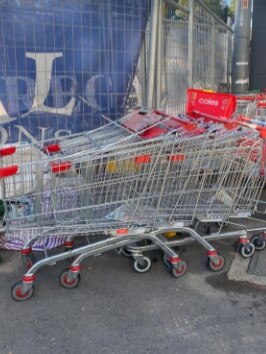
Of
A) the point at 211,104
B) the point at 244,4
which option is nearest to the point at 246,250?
the point at 211,104

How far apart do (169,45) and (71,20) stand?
1.46 m

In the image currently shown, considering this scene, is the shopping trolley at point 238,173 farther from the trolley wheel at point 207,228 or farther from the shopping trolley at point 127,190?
the trolley wheel at point 207,228

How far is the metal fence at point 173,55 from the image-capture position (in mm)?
5172

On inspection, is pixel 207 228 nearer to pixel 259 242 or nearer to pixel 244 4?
pixel 259 242

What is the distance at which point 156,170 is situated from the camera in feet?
10.5

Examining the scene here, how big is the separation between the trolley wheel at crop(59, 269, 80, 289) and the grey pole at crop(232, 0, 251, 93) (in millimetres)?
5739

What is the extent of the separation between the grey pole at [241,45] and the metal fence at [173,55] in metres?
0.48

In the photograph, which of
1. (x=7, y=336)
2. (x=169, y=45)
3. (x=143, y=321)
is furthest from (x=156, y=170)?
(x=169, y=45)

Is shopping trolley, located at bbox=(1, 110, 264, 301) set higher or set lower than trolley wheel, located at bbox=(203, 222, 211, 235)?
higher

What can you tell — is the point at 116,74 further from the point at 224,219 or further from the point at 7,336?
the point at 7,336

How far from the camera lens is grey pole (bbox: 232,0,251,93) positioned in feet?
24.7

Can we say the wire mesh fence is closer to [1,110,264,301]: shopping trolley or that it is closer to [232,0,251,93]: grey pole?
[1,110,264,301]: shopping trolley

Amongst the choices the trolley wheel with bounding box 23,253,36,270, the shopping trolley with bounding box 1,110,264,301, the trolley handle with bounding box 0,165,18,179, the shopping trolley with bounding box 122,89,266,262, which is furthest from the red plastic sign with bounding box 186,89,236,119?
the trolley wheel with bounding box 23,253,36,270

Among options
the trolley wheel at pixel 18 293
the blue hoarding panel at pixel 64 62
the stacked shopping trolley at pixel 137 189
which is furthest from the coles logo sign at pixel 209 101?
the trolley wheel at pixel 18 293
